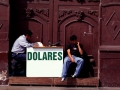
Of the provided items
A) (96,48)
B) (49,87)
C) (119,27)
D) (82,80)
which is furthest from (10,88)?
(119,27)

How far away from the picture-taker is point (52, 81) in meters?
10.9

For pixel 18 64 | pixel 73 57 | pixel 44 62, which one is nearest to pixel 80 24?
pixel 73 57

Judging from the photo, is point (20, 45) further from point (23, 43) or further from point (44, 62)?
point (44, 62)

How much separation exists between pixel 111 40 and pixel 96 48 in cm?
64

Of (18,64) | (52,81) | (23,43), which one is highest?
(23,43)

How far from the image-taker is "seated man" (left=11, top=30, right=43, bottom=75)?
1105 centimetres

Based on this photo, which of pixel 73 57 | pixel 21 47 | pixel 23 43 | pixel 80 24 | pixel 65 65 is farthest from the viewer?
pixel 80 24

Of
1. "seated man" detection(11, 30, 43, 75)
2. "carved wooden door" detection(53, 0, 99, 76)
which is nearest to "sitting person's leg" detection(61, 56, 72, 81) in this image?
"carved wooden door" detection(53, 0, 99, 76)

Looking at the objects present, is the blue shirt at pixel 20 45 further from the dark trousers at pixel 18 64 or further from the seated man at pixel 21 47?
the dark trousers at pixel 18 64

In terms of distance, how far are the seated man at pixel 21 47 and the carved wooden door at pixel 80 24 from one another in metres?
0.91

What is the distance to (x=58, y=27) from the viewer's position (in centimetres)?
1145

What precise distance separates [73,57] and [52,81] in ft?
3.17

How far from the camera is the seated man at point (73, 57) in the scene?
10836mm

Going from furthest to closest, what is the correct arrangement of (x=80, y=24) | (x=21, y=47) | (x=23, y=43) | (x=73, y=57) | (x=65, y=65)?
(x=80, y=24)
(x=21, y=47)
(x=23, y=43)
(x=73, y=57)
(x=65, y=65)
